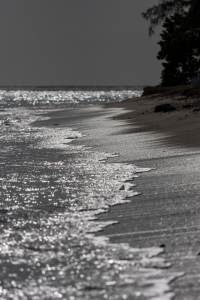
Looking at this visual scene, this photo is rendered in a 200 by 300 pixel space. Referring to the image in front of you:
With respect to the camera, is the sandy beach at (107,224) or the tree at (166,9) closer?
the sandy beach at (107,224)

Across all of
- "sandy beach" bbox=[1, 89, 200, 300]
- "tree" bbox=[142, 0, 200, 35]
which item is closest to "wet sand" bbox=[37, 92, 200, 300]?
"sandy beach" bbox=[1, 89, 200, 300]

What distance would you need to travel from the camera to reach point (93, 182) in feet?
19.6

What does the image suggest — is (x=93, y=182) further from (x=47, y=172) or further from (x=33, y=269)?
(x=33, y=269)

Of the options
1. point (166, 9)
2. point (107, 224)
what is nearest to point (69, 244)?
point (107, 224)

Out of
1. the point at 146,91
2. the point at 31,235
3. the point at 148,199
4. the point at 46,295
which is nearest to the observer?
the point at 46,295

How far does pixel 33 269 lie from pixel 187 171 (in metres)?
3.24

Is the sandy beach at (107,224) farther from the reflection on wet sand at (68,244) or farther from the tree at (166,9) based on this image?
the tree at (166,9)

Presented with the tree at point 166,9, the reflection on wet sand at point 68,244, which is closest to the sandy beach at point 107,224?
the reflection on wet sand at point 68,244

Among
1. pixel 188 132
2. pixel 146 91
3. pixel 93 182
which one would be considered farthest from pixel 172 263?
pixel 146 91

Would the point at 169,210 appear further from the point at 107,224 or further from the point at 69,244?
the point at 69,244

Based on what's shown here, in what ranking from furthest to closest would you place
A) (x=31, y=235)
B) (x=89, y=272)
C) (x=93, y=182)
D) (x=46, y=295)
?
(x=93, y=182) → (x=31, y=235) → (x=89, y=272) → (x=46, y=295)

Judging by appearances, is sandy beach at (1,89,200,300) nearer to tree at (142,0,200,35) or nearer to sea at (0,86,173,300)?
sea at (0,86,173,300)

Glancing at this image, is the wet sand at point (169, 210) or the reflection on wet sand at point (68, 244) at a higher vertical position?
the wet sand at point (169, 210)

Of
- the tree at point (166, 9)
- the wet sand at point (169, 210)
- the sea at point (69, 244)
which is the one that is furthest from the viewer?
the tree at point (166, 9)
